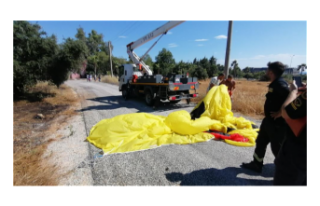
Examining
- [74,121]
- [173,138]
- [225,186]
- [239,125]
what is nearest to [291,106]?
[225,186]

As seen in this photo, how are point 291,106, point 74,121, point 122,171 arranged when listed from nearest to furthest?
point 291,106 → point 122,171 → point 74,121

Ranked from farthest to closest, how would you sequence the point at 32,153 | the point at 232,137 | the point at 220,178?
the point at 232,137, the point at 32,153, the point at 220,178

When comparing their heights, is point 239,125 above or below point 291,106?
below

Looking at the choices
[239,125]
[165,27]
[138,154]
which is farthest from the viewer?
[165,27]

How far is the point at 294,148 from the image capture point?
144cm

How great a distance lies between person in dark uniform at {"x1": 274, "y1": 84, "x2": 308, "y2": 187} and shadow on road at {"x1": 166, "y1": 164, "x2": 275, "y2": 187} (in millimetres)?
651

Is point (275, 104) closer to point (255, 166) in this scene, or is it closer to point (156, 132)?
point (255, 166)

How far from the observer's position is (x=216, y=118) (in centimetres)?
433

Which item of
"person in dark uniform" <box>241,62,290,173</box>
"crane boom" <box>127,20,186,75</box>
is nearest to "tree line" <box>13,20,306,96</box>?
"crane boom" <box>127,20,186,75</box>

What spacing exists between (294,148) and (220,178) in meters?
1.18

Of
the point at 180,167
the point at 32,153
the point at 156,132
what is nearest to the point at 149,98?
the point at 156,132

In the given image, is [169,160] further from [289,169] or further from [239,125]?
[239,125]

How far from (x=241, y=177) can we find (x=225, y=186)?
352 millimetres

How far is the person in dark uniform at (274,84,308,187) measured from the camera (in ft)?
4.37
